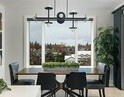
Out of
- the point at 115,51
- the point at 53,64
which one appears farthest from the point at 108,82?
the point at 53,64

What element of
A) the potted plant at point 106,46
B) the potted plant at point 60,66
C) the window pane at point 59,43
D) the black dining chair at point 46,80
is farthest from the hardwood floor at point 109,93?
the window pane at point 59,43

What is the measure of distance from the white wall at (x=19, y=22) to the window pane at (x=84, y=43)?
38 cm

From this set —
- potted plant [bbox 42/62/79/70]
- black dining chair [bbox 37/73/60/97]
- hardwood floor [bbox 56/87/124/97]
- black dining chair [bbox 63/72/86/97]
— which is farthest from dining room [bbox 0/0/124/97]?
black dining chair [bbox 37/73/60/97]

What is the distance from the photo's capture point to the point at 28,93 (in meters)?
2.14

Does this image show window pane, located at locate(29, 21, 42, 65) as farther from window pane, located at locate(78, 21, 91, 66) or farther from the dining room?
window pane, located at locate(78, 21, 91, 66)

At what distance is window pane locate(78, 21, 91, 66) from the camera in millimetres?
7883

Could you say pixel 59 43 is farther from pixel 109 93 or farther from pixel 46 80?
pixel 46 80

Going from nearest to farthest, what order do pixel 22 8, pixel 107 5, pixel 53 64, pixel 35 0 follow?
1. pixel 53 64
2. pixel 35 0
3. pixel 107 5
4. pixel 22 8

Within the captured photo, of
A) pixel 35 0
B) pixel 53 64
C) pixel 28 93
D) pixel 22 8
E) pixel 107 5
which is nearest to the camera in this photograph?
pixel 28 93

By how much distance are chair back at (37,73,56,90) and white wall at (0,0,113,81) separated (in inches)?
125

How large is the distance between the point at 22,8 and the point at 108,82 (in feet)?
12.0

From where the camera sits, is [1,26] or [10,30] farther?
[10,30]

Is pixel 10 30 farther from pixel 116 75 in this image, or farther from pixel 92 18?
pixel 116 75

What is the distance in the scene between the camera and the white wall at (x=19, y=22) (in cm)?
768
